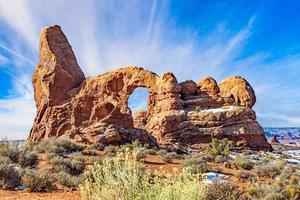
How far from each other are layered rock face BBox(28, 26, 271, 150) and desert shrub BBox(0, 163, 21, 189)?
24.0 meters

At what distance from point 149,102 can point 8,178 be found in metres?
32.7

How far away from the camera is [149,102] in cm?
4272

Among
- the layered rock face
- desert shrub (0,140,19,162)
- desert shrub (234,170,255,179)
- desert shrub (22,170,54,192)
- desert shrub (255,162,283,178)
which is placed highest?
the layered rock face

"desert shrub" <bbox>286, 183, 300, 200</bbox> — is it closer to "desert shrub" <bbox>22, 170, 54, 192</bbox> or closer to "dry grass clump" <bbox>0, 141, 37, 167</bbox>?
"desert shrub" <bbox>22, 170, 54, 192</bbox>

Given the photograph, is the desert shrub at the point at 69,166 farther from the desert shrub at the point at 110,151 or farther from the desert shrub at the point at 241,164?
the desert shrub at the point at 241,164

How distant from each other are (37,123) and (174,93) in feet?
48.1

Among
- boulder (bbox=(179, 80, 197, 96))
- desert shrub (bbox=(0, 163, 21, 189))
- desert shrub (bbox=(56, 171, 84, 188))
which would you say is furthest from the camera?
boulder (bbox=(179, 80, 197, 96))

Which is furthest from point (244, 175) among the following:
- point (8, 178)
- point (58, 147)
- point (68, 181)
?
point (8, 178)

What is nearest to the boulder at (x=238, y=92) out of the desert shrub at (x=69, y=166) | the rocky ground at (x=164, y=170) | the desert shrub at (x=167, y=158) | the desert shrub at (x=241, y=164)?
the desert shrub at (x=241, y=164)

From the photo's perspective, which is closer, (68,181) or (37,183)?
(37,183)

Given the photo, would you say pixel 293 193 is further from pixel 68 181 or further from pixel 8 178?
pixel 8 178

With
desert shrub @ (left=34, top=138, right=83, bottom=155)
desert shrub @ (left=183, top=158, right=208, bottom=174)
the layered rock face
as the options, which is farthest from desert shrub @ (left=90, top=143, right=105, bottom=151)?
the layered rock face

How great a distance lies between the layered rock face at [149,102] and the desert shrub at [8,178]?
78.6 feet

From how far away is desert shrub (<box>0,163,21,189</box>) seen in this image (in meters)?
9.90
